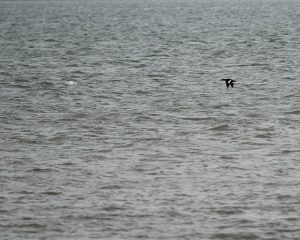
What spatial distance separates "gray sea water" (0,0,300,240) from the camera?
13.4 meters

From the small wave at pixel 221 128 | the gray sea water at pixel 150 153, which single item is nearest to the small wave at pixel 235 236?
the gray sea water at pixel 150 153

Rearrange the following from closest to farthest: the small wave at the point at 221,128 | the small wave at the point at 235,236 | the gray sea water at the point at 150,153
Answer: the small wave at the point at 235,236 < the gray sea water at the point at 150,153 < the small wave at the point at 221,128

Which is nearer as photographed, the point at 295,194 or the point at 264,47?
the point at 295,194

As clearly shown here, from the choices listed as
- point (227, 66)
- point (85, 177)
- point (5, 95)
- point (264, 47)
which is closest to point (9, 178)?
point (85, 177)

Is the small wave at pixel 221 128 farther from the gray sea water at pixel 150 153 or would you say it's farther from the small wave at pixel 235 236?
the small wave at pixel 235 236

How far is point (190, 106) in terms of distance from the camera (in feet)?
81.0

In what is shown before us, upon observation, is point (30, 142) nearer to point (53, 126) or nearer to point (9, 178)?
point (53, 126)

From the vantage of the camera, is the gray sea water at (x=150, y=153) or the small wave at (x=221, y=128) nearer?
the gray sea water at (x=150, y=153)

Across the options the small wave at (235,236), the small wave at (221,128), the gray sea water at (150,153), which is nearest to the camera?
the small wave at (235,236)

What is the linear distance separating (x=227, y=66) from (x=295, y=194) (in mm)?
23203

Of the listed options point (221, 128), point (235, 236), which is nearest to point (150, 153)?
point (221, 128)

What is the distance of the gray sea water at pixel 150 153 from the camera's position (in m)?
13.4

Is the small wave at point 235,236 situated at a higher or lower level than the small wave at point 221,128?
lower

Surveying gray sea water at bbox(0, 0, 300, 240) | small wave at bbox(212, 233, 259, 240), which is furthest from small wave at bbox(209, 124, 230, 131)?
small wave at bbox(212, 233, 259, 240)
